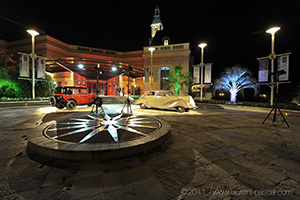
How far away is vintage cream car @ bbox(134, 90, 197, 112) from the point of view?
9.34m

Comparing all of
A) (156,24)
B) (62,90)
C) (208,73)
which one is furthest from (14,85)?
(156,24)

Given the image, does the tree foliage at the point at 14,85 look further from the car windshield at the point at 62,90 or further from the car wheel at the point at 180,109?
the car wheel at the point at 180,109

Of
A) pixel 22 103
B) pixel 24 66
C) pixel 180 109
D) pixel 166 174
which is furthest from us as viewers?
pixel 24 66

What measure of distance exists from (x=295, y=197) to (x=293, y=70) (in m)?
22.0

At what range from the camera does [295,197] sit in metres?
1.74

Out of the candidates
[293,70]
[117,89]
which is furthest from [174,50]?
[293,70]

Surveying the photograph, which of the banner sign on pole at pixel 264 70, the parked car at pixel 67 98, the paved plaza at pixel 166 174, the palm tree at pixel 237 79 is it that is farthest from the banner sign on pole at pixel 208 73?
the parked car at pixel 67 98

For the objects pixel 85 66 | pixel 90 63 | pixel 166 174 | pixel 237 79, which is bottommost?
pixel 166 174

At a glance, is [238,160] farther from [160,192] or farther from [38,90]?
[38,90]

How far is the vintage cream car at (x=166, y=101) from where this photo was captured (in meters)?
9.34

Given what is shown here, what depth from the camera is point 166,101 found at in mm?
9828

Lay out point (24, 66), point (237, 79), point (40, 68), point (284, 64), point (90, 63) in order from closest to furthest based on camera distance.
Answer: point (284, 64) → point (24, 66) → point (40, 68) → point (237, 79) → point (90, 63)

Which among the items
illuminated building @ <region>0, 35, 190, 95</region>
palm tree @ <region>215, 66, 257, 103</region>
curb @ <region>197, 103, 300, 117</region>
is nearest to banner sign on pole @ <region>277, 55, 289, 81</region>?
curb @ <region>197, 103, 300, 117</region>

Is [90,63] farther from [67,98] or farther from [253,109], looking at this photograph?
[253,109]
